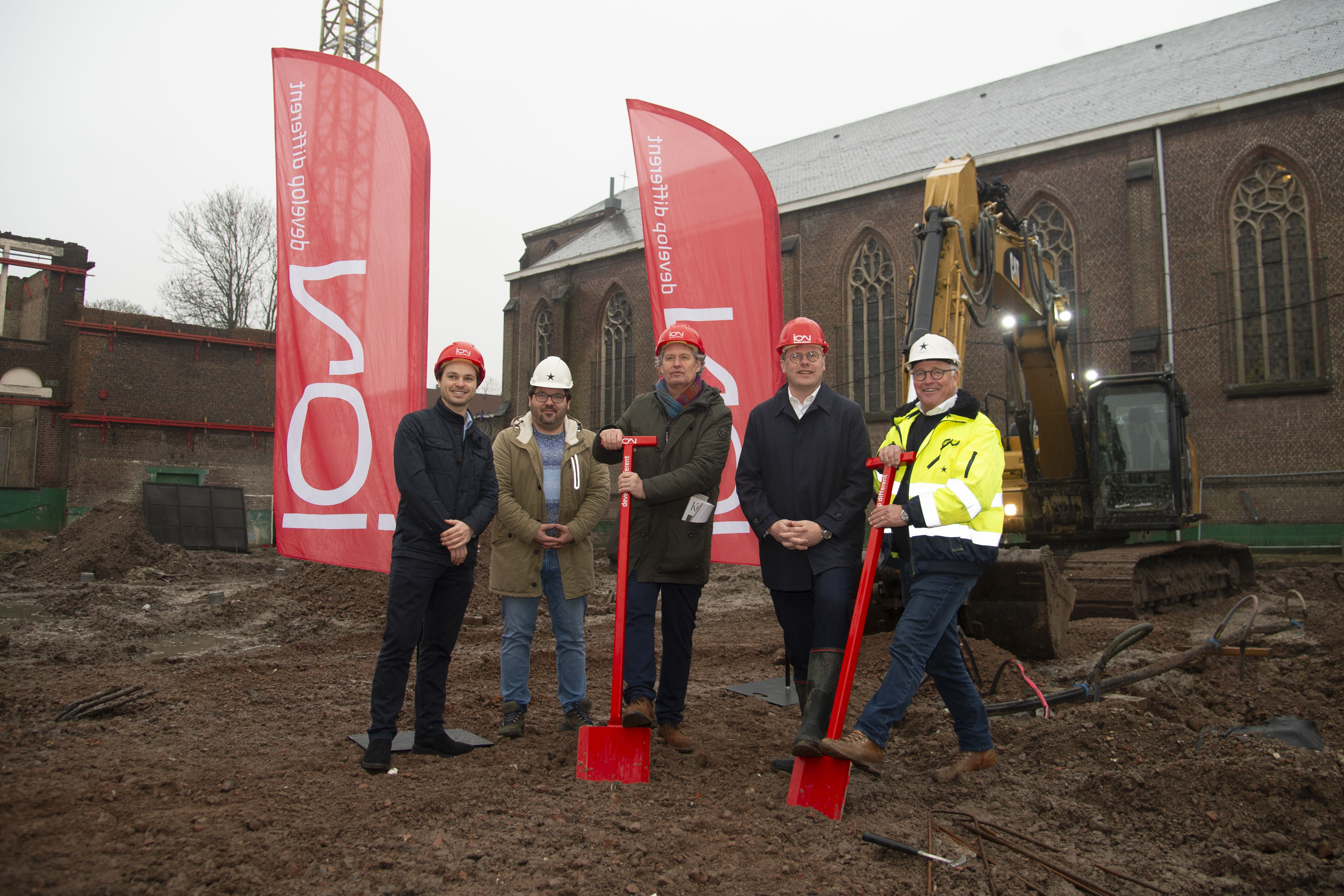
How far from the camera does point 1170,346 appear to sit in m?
19.9

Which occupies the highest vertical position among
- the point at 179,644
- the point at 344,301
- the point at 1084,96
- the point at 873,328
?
the point at 1084,96

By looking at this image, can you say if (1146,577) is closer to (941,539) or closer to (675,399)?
(941,539)

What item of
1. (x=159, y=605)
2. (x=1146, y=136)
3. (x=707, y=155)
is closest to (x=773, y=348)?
(x=707, y=155)

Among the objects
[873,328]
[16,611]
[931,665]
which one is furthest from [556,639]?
[873,328]

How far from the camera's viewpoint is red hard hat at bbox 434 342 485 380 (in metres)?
4.25

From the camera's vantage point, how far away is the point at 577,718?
4539 mm

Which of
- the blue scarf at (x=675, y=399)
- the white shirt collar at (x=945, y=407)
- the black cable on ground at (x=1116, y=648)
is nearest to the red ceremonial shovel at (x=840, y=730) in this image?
the white shirt collar at (x=945, y=407)

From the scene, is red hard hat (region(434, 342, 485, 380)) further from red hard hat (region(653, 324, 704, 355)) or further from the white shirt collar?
the white shirt collar

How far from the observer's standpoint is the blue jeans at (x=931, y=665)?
3504 millimetres

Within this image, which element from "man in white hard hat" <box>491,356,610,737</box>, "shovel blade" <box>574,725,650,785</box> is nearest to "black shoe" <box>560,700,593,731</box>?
"man in white hard hat" <box>491,356,610,737</box>

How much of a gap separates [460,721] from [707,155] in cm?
488

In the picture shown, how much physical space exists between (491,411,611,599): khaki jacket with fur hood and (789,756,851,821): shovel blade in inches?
62.0

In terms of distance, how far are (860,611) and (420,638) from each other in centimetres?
213

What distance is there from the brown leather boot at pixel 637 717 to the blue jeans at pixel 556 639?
0.75 meters
